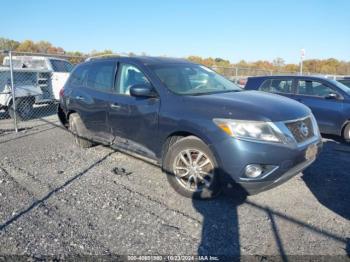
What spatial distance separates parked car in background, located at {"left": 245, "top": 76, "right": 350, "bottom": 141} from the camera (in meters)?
7.21

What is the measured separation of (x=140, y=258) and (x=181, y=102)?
6.44 ft

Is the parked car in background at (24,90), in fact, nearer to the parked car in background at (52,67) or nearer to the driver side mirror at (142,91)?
the parked car in background at (52,67)

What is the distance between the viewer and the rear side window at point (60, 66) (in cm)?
1218

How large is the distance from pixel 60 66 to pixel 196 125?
1021 cm

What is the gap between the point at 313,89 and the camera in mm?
7676

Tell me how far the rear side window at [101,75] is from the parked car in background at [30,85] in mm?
3807

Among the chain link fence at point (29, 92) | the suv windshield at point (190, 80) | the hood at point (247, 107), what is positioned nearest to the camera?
the hood at point (247, 107)

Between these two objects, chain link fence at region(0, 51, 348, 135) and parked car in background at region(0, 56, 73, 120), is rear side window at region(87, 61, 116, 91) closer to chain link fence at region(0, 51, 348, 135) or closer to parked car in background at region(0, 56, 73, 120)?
chain link fence at region(0, 51, 348, 135)

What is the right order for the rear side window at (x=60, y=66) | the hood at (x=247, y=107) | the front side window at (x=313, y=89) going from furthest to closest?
the rear side window at (x=60, y=66) < the front side window at (x=313, y=89) < the hood at (x=247, y=107)

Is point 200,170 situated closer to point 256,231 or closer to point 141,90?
point 256,231

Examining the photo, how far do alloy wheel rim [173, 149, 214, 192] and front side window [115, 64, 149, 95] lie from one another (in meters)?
1.31

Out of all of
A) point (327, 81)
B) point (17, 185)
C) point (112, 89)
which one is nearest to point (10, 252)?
point (17, 185)

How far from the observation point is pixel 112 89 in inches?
198

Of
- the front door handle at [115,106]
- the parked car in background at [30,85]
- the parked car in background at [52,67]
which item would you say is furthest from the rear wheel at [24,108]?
the front door handle at [115,106]
